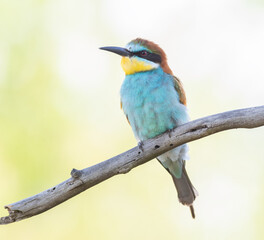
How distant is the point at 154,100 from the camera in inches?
169

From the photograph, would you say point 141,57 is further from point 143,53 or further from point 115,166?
point 115,166

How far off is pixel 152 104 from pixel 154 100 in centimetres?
4

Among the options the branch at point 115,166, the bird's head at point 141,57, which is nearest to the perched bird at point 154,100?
the bird's head at point 141,57

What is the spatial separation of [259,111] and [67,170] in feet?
9.83

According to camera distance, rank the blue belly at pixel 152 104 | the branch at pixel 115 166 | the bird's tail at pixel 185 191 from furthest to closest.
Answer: the bird's tail at pixel 185 191 → the blue belly at pixel 152 104 → the branch at pixel 115 166

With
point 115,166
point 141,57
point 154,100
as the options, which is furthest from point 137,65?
point 115,166

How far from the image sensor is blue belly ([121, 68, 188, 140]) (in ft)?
13.9

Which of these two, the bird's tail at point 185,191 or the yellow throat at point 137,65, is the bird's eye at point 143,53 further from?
the bird's tail at point 185,191

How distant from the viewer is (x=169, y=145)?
12.4ft

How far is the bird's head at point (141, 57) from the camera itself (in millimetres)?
4561

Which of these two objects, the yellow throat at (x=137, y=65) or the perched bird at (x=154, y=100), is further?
the yellow throat at (x=137, y=65)

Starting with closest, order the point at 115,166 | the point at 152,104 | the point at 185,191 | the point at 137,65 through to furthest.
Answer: the point at 115,166, the point at 152,104, the point at 137,65, the point at 185,191

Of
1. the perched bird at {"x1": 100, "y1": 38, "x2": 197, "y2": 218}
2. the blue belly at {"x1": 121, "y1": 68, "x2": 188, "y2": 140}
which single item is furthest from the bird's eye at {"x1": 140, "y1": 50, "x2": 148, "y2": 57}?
the blue belly at {"x1": 121, "y1": 68, "x2": 188, "y2": 140}

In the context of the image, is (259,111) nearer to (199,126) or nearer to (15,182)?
(199,126)
